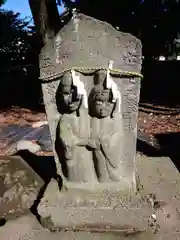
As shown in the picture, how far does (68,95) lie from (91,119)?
0.29m

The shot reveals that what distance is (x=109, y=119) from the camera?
2367 millimetres

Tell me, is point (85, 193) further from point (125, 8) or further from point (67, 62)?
point (125, 8)

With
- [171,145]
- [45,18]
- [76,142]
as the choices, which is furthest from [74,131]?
[45,18]

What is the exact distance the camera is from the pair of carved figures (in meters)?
2.26

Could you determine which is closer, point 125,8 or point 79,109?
point 79,109

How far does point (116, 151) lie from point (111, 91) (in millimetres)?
525

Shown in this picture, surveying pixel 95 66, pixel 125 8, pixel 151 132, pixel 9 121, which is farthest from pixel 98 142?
pixel 125 8

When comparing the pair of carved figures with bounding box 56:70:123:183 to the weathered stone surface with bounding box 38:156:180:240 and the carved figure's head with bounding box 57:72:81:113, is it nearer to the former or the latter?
the carved figure's head with bounding box 57:72:81:113

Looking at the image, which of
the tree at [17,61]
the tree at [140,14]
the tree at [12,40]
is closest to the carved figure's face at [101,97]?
the tree at [17,61]

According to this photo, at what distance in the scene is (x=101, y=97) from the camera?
224cm

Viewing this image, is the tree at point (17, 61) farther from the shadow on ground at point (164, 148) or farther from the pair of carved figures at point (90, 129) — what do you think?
the pair of carved figures at point (90, 129)

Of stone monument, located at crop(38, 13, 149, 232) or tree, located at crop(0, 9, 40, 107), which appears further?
tree, located at crop(0, 9, 40, 107)

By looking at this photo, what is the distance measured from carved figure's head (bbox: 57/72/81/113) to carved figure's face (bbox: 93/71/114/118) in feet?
0.49

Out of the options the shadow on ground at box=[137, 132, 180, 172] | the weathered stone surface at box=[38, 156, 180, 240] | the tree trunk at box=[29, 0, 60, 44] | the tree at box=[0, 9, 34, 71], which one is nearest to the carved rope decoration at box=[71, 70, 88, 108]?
the weathered stone surface at box=[38, 156, 180, 240]
